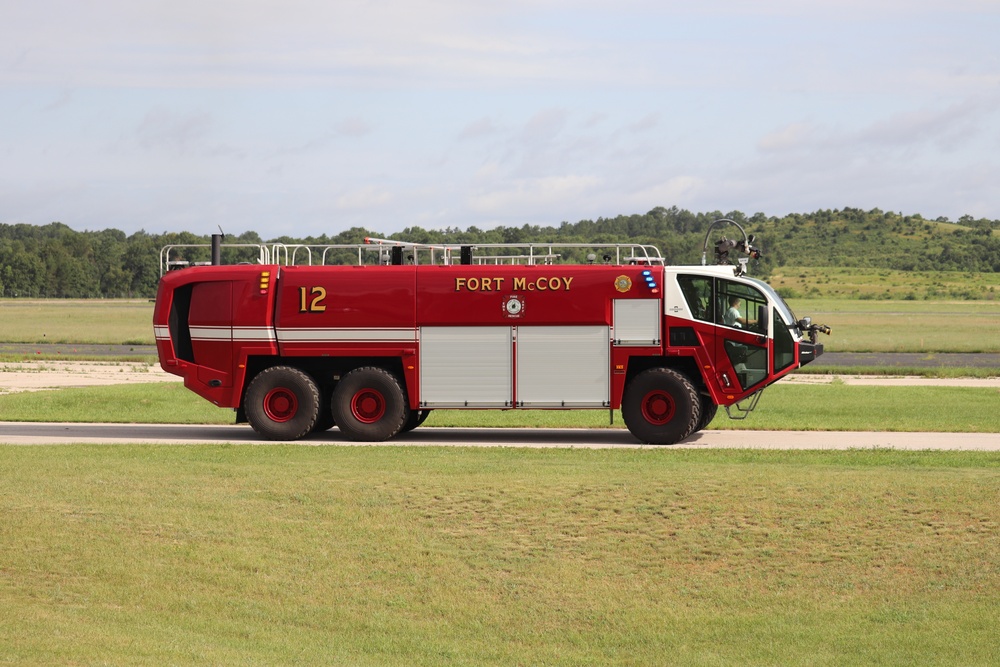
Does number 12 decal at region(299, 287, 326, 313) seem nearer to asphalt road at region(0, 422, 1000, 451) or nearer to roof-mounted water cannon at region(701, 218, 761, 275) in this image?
asphalt road at region(0, 422, 1000, 451)

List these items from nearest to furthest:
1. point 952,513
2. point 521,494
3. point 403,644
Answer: point 403,644 < point 952,513 < point 521,494

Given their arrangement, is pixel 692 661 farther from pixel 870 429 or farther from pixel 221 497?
pixel 870 429

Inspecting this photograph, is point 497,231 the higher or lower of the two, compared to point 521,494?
higher

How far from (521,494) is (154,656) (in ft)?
19.7

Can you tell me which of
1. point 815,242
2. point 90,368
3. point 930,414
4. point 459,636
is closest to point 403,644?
point 459,636

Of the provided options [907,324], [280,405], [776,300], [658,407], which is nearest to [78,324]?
[907,324]

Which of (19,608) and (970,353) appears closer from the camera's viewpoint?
(19,608)

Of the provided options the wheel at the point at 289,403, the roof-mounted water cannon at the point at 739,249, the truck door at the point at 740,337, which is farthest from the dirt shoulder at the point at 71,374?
the truck door at the point at 740,337

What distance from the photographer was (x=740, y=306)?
2202 centimetres

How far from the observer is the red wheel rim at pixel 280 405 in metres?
22.9

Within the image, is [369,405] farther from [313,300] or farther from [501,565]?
[501,565]

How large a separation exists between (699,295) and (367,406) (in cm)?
616

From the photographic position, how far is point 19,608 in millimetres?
11820

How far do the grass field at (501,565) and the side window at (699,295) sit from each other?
4.91 m
